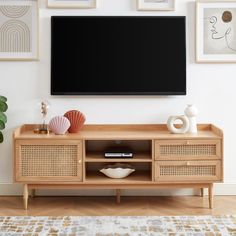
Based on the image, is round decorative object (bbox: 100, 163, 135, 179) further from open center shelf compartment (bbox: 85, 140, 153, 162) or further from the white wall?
the white wall

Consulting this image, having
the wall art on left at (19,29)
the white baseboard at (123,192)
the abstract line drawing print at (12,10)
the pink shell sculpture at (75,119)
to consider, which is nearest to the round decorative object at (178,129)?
the white baseboard at (123,192)

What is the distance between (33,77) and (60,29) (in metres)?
0.51

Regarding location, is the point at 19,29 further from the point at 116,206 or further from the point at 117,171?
the point at 116,206

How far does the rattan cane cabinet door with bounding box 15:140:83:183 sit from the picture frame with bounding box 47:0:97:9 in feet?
4.21

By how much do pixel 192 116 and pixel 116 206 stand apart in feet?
3.42

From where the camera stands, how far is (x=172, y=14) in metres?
4.43

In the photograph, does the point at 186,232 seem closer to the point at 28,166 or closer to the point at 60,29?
the point at 28,166

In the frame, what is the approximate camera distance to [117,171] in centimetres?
412

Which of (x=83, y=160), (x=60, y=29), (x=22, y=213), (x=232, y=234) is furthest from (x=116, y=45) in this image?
(x=232, y=234)

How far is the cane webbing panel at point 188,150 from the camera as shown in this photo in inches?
161

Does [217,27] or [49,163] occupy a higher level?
[217,27]

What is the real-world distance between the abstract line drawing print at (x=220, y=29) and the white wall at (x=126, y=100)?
0.15 meters

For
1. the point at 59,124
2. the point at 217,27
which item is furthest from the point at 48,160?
the point at 217,27

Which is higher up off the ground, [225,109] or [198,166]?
[225,109]
